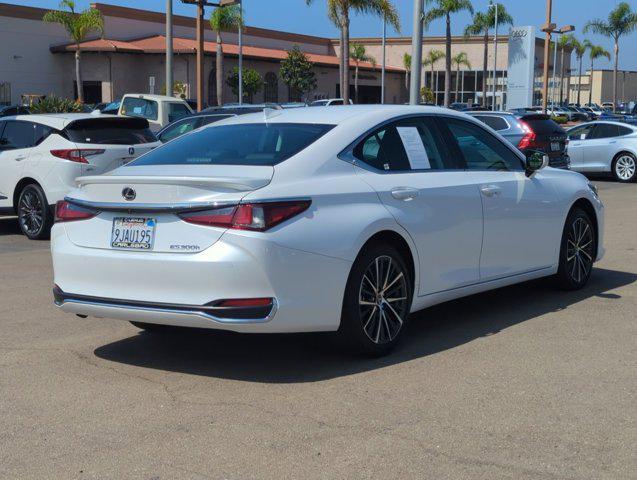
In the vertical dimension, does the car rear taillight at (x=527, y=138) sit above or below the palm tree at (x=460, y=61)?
below

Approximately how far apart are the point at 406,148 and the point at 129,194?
2.01 metres

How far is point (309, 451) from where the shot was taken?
426cm

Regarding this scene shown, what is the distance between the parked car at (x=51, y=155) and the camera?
38.5ft

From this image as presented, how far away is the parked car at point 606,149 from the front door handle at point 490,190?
55.3 ft

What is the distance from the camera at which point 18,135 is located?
12.4 metres

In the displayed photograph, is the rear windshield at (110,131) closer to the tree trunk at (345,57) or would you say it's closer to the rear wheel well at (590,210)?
the rear wheel well at (590,210)

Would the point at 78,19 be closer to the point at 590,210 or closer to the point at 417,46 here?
the point at 417,46

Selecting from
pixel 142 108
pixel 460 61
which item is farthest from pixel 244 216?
pixel 460 61

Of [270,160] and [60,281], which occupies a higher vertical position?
[270,160]

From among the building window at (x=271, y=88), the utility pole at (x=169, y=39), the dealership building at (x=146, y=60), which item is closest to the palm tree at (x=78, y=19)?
the dealership building at (x=146, y=60)

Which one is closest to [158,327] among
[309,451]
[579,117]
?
[309,451]

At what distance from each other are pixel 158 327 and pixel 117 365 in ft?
2.10

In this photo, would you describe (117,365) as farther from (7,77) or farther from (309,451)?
(7,77)

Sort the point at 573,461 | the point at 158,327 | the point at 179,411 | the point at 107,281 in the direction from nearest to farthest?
the point at 573,461 < the point at 179,411 < the point at 107,281 < the point at 158,327
